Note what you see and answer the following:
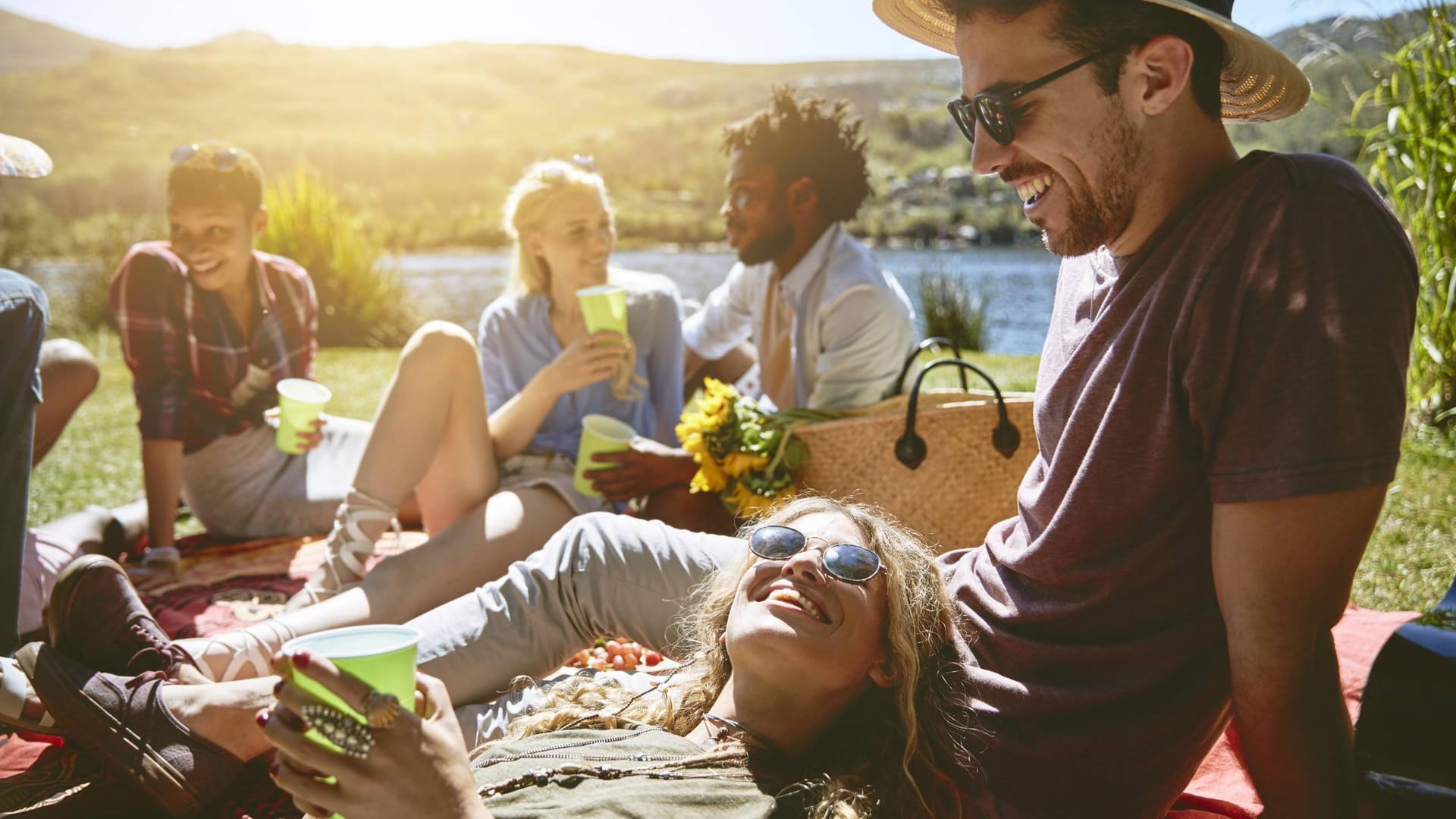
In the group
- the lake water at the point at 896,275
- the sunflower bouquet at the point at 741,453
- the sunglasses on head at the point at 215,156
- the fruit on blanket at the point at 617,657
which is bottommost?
the lake water at the point at 896,275

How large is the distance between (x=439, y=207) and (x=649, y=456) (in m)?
42.9

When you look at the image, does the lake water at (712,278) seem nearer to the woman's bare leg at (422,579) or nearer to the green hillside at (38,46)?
the woman's bare leg at (422,579)

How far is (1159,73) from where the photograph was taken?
1839 millimetres

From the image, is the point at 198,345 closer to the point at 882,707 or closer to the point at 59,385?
the point at 59,385

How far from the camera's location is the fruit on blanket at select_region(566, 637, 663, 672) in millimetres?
3172

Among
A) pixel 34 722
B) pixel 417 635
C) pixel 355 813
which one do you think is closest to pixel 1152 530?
pixel 417 635

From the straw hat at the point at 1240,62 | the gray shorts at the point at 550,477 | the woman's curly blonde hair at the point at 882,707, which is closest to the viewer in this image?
the straw hat at the point at 1240,62

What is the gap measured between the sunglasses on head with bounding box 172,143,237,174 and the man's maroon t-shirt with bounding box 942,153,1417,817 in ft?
12.2

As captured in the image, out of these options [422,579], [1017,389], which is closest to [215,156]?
[422,579]

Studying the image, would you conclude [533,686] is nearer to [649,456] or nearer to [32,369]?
[649,456]

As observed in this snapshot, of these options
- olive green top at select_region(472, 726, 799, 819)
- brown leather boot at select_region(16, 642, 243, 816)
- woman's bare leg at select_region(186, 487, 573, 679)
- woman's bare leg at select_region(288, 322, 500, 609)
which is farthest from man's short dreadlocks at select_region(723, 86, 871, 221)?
brown leather boot at select_region(16, 642, 243, 816)

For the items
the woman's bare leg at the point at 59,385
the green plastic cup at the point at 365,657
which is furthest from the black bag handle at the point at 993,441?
the woman's bare leg at the point at 59,385

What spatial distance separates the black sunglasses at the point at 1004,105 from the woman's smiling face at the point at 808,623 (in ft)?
3.08

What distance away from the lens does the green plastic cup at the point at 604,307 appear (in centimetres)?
369
